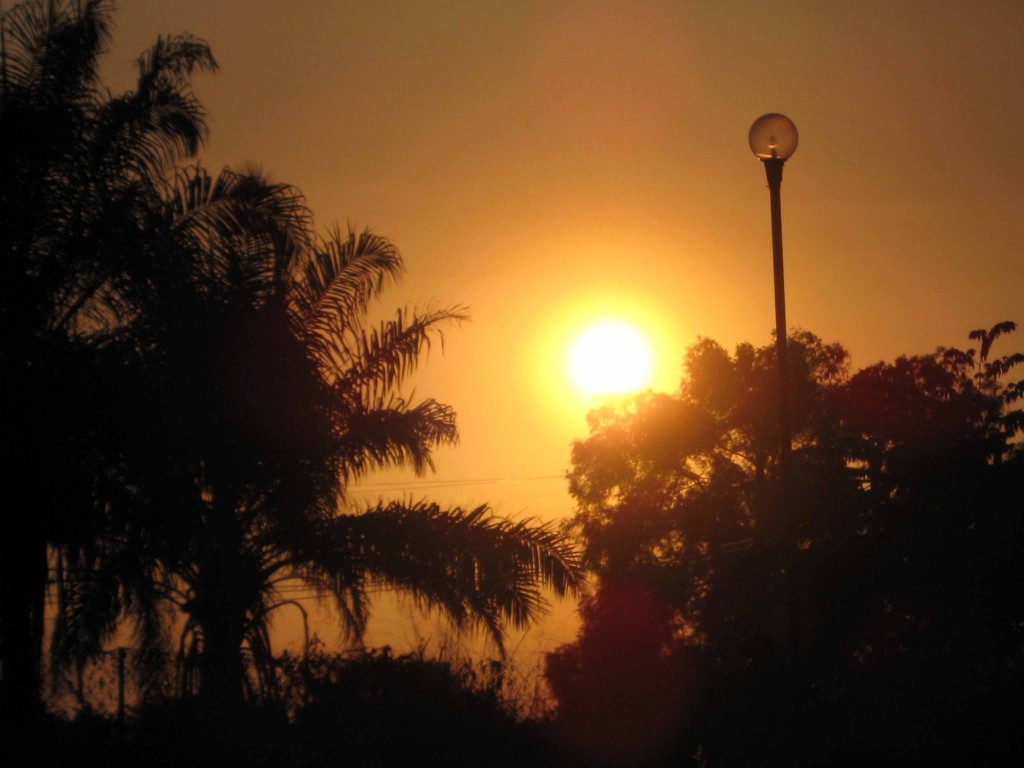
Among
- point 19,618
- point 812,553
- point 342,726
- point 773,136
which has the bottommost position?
point 342,726

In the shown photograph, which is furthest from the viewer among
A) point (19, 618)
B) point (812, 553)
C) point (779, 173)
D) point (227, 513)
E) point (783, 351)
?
point (812, 553)

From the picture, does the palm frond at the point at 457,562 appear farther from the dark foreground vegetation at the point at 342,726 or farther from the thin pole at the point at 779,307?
the thin pole at the point at 779,307

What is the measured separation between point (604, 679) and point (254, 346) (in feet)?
19.8

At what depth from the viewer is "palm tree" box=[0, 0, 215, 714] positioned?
1024cm

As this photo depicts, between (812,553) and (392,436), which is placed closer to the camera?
(392,436)

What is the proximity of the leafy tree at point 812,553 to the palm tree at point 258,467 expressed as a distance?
89.5 inches

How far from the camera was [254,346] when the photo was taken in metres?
11.4

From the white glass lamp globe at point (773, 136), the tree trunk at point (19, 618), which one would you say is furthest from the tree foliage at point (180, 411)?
the white glass lamp globe at point (773, 136)

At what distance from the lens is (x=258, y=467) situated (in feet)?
37.7

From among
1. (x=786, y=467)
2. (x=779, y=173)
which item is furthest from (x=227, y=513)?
(x=779, y=173)

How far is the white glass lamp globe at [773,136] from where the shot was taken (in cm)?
1041

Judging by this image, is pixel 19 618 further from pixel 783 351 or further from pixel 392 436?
pixel 783 351

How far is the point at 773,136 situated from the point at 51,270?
698 cm

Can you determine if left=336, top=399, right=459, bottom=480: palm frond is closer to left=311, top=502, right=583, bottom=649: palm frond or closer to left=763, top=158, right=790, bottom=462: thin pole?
left=311, top=502, right=583, bottom=649: palm frond
